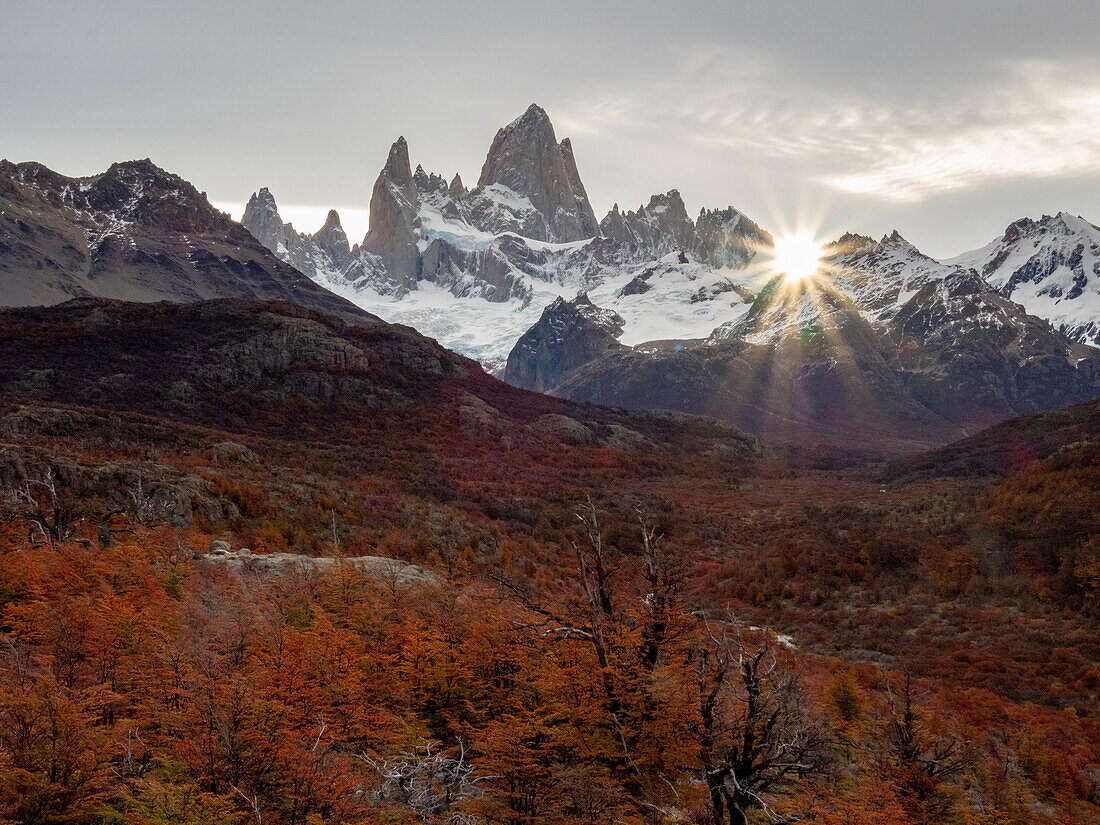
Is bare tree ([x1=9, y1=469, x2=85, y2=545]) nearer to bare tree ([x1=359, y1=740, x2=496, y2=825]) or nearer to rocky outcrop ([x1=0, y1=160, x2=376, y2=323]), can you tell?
bare tree ([x1=359, y1=740, x2=496, y2=825])

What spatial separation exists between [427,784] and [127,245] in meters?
187

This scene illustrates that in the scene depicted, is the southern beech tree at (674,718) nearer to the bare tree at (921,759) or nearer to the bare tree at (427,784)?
the bare tree at (921,759)

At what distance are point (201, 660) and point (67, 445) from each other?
88.7ft

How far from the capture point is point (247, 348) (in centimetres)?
6203

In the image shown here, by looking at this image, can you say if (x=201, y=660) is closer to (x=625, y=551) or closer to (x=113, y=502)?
(x=113, y=502)

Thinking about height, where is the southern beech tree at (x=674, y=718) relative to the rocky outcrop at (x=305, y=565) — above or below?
above

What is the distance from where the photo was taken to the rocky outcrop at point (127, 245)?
437 ft

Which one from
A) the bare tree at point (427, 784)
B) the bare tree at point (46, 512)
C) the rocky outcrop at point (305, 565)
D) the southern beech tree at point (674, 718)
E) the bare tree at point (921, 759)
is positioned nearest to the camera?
the bare tree at point (427, 784)

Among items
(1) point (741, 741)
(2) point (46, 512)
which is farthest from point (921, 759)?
(2) point (46, 512)

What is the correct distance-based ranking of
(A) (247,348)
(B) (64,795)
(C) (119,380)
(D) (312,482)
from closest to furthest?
(B) (64,795)
(D) (312,482)
(C) (119,380)
(A) (247,348)

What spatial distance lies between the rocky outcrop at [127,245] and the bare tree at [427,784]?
147771 mm

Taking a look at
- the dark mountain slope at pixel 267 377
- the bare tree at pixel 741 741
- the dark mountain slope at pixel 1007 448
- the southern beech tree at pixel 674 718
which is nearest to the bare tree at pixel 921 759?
the southern beech tree at pixel 674 718

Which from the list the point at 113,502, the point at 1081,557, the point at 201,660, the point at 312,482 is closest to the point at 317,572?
the point at 201,660

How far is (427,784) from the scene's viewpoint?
9.04 meters
